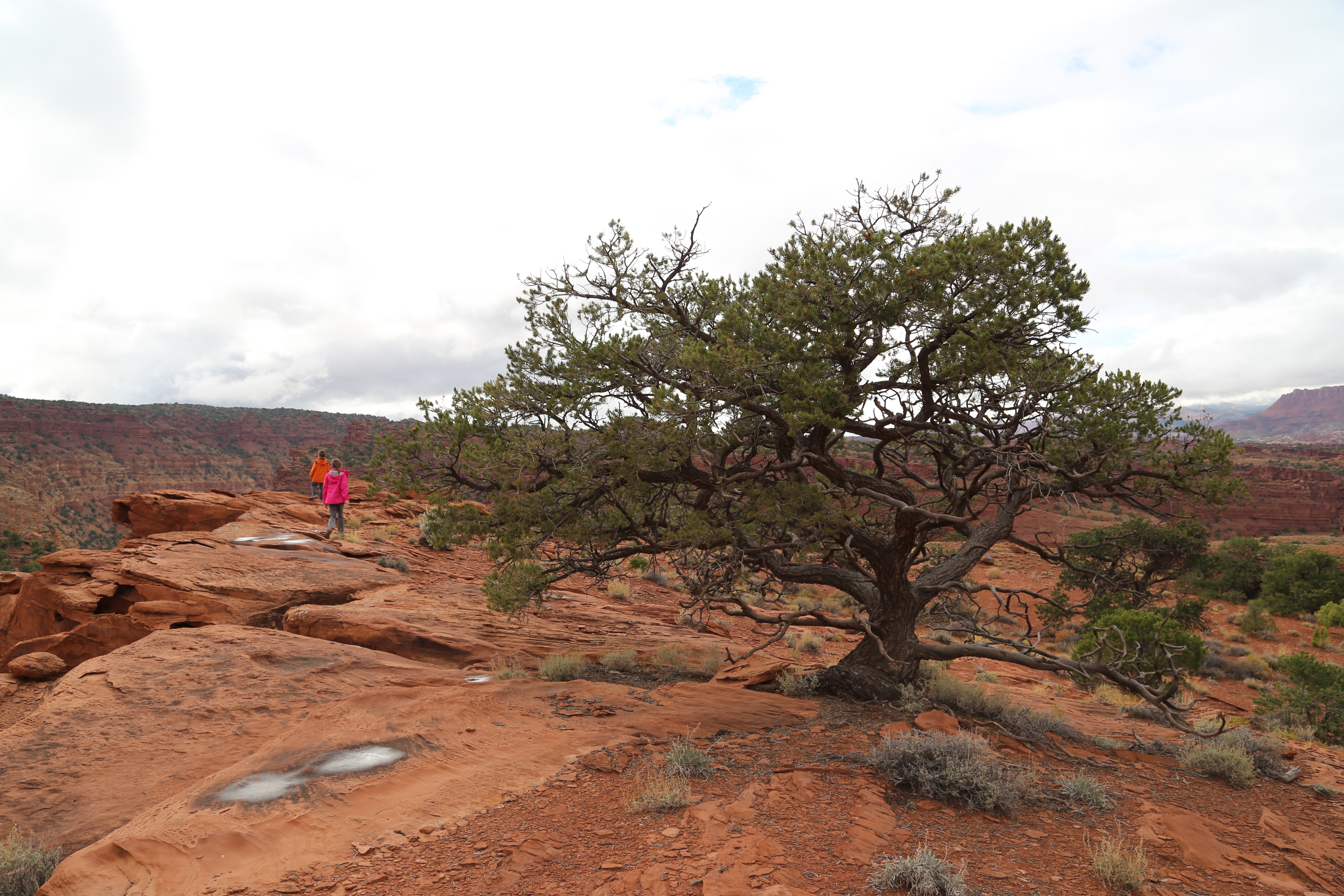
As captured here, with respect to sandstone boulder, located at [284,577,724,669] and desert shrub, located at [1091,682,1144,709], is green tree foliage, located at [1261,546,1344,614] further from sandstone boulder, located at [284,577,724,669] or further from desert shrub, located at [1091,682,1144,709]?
sandstone boulder, located at [284,577,724,669]

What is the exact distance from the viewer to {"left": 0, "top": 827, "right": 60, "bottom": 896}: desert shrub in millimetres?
4844

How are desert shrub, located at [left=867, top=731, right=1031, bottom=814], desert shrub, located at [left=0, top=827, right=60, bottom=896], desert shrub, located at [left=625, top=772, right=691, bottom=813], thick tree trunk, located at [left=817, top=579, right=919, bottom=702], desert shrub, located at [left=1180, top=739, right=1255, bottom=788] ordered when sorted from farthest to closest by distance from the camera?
1. thick tree trunk, located at [left=817, top=579, right=919, bottom=702]
2. desert shrub, located at [left=1180, top=739, right=1255, bottom=788]
3. desert shrub, located at [left=867, top=731, right=1031, bottom=814]
4. desert shrub, located at [left=625, top=772, right=691, bottom=813]
5. desert shrub, located at [left=0, top=827, right=60, bottom=896]

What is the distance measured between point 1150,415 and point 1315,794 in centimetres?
474

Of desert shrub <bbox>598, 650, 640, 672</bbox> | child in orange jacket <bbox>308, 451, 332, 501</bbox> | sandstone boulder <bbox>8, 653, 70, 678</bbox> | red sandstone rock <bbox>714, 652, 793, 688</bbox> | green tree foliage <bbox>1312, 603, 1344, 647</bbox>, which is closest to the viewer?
sandstone boulder <bbox>8, 653, 70, 678</bbox>

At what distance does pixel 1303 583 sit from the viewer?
24.7m

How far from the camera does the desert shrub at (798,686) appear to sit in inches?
386

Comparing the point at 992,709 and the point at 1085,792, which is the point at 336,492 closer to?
the point at 992,709

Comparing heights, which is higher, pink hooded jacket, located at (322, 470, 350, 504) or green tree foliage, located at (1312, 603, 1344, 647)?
pink hooded jacket, located at (322, 470, 350, 504)

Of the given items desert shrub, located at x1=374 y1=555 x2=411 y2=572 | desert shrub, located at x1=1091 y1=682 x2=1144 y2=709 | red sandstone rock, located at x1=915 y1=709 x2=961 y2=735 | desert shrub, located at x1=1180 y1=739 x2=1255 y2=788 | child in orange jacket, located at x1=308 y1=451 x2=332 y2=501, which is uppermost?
child in orange jacket, located at x1=308 y1=451 x2=332 y2=501

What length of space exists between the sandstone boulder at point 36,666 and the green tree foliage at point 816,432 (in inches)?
271

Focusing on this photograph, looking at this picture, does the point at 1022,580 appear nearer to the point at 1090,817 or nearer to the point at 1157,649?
the point at 1157,649

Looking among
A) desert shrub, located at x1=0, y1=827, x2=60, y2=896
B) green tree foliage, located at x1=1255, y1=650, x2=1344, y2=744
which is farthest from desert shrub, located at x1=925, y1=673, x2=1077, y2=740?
desert shrub, located at x1=0, y1=827, x2=60, y2=896

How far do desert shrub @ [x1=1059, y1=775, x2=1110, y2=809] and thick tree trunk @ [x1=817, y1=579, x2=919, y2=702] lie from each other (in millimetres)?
2738

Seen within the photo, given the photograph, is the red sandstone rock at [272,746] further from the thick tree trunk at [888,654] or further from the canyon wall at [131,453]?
the canyon wall at [131,453]
